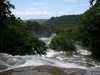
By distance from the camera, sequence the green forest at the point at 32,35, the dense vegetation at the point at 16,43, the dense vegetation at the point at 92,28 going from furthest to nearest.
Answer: the dense vegetation at the point at 92,28, the dense vegetation at the point at 16,43, the green forest at the point at 32,35

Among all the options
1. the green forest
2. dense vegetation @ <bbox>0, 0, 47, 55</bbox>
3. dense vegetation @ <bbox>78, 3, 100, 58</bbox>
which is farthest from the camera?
dense vegetation @ <bbox>78, 3, 100, 58</bbox>

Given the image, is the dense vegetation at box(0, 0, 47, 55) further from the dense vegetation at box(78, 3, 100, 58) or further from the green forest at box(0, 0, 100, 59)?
the dense vegetation at box(78, 3, 100, 58)

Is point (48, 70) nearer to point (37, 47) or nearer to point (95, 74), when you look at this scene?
point (95, 74)

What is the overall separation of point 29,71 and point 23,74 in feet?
1.78

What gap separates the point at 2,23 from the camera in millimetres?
21000

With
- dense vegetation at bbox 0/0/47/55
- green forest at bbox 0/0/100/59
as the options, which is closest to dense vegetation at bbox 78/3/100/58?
green forest at bbox 0/0/100/59

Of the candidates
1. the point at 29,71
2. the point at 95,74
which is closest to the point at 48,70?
the point at 29,71

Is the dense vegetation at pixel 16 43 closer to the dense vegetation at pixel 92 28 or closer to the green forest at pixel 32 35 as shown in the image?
the green forest at pixel 32 35

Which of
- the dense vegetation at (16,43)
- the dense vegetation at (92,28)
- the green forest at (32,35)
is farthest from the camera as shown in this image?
the dense vegetation at (92,28)

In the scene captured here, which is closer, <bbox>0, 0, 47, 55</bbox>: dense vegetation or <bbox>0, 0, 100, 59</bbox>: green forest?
<bbox>0, 0, 100, 59</bbox>: green forest

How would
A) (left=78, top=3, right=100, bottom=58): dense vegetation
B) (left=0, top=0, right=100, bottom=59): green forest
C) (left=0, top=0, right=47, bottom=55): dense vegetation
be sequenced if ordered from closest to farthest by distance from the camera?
(left=0, top=0, right=100, bottom=59): green forest → (left=0, top=0, right=47, bottom=55): dense vegetation → (left=78, top=3, right=100, bottom=58): dense vegetation

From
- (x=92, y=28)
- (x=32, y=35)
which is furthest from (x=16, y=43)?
(x=92, y=28)

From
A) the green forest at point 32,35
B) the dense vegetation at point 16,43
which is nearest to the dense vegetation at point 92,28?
the green forest at point 32,35

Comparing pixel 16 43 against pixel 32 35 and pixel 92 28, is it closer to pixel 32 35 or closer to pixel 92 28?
pixel 32 35
